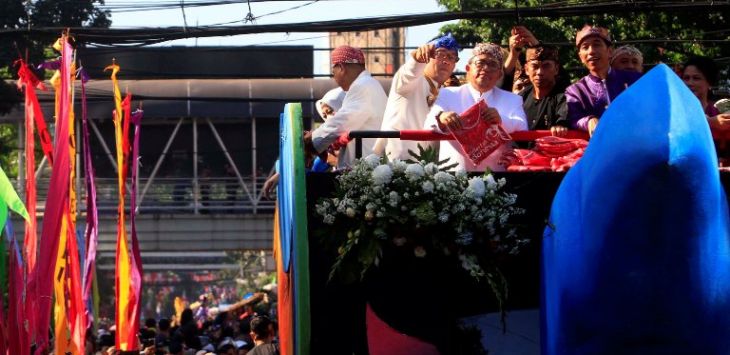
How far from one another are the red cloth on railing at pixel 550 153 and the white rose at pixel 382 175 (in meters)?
0.83

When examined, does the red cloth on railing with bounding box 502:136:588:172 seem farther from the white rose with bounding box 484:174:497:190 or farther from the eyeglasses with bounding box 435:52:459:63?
the eyeglasses with bounding box 435:52:459:63

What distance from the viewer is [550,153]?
7250 millimetres

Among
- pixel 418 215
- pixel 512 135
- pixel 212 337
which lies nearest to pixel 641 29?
pixel 212 337

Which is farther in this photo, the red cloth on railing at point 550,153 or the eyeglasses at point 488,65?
the eyeglasses at point 488,65

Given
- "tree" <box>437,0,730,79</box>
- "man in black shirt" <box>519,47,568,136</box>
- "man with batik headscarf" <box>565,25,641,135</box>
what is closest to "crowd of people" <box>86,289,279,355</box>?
"man in black shirt" <box>519,47,568,136</box>

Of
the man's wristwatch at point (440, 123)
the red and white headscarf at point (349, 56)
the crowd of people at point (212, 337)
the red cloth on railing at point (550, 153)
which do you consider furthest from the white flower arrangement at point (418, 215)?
the crowd of people at point (212, 337)

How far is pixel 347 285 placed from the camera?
6.77 meters

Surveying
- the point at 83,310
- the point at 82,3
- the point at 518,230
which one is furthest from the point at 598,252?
the point at 82,3

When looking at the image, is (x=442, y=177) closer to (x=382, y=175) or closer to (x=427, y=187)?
(x=427, y=187)

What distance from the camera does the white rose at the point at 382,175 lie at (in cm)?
661

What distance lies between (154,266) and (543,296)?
49.3m

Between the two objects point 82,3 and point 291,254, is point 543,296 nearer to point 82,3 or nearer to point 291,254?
point 291,254

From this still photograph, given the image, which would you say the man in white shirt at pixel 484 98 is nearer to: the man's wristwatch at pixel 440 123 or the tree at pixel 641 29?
the man's wristwatch at pixel 440 123

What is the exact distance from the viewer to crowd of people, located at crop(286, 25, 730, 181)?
7961 millimetres
